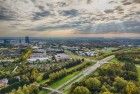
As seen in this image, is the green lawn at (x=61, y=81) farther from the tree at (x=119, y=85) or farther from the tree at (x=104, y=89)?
the tree at (x=119, y=85)

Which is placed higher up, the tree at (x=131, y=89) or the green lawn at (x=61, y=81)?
the tree at (x=131, y=89)

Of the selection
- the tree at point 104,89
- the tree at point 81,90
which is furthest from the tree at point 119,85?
the tree at point 81,90

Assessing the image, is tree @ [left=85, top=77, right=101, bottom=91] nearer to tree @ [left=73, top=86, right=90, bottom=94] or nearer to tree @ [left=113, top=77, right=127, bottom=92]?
tree @ [left=73, top=86, right=90, bottom=94]

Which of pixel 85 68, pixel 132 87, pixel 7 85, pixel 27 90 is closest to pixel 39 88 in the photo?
pixel 27 90

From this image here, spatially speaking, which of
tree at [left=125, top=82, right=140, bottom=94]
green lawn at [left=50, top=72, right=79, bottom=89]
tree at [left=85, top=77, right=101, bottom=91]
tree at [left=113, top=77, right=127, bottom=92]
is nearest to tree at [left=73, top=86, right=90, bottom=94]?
tree at [left=85, top=77, right=101, bottom=91]

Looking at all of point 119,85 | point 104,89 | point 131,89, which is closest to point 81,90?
point 104,89

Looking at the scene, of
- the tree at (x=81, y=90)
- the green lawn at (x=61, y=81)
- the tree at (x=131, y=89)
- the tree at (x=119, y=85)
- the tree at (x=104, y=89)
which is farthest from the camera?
the green lawn at (x=61, y=81)

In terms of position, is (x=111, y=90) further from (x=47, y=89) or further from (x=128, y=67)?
(x=128, y=67)

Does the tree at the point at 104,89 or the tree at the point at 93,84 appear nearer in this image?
the tree at the point at 104,89

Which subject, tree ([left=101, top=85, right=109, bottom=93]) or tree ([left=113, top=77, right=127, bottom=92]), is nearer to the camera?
tree ([left=101, top=85, right=109, bottom=93])

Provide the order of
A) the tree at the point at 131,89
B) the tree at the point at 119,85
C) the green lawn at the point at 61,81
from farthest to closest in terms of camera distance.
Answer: the green lawn at the point at 61,81
the tree at the point at 119,85
the tree at the point at 131,89

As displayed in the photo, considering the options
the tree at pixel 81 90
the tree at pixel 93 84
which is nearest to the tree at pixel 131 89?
the tree at pixel 93 84
